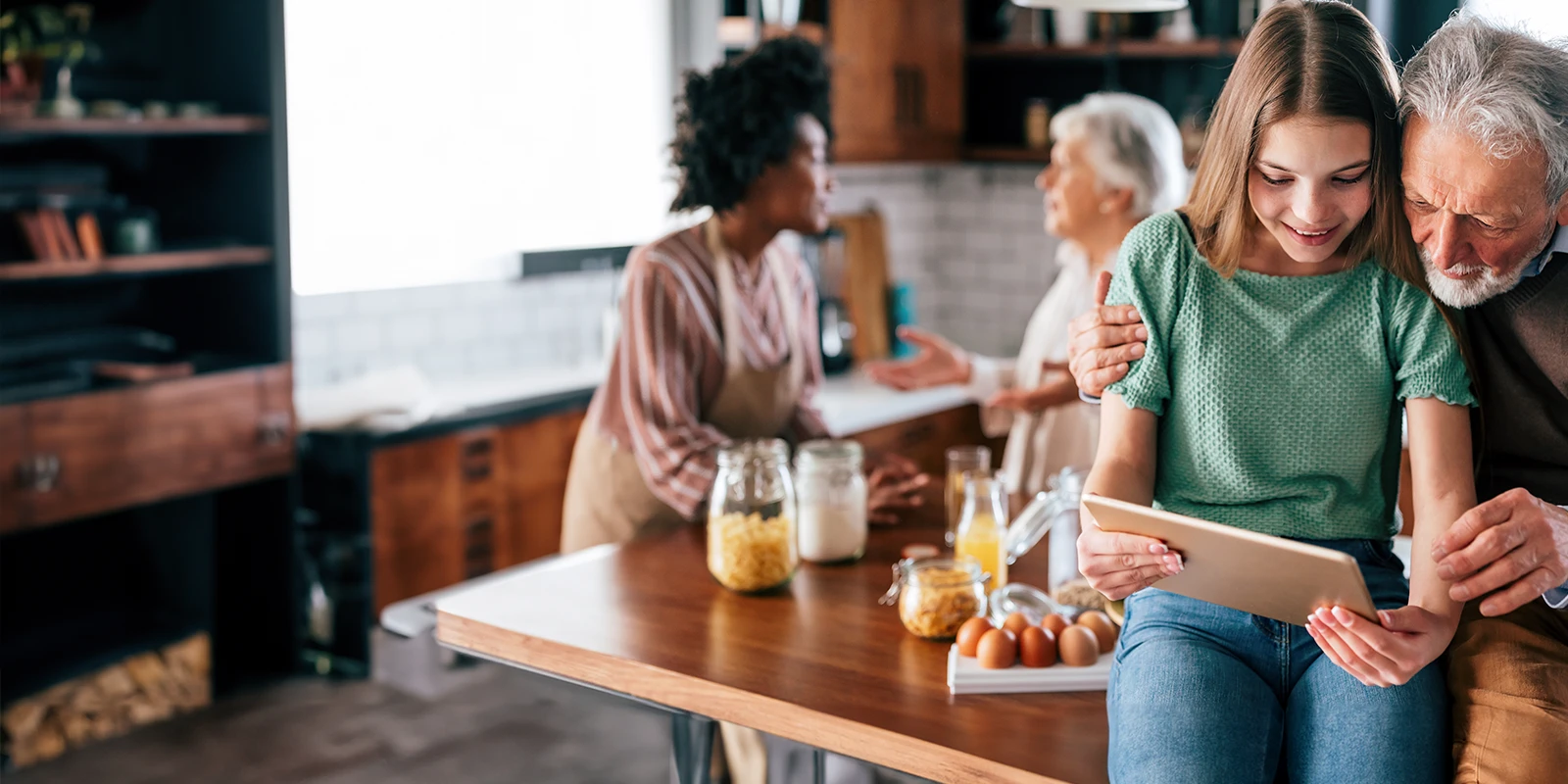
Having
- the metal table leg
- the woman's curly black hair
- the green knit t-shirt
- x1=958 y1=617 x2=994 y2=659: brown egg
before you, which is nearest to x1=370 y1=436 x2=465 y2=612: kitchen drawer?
the woman's curly black hair

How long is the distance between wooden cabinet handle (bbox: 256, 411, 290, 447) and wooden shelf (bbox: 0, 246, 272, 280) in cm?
42

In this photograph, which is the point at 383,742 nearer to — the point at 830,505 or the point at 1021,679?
the point at 830,505

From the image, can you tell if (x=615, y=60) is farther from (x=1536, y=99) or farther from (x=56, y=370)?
(x=1536, y=99)

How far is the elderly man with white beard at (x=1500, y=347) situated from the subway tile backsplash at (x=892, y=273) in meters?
3.12

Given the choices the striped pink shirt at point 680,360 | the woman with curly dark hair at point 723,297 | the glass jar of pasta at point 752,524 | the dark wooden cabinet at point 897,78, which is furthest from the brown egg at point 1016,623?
the dark wooden cabinet at point 897,78

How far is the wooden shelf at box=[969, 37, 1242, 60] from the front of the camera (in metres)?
5.21

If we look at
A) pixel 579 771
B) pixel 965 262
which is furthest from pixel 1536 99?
pixel 965 262

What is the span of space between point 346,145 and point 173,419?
1.07 metres

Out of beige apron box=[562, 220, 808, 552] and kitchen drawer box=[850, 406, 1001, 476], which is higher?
beige apron box=[562, 220, 808, 552]

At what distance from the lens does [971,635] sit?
1.77 metres

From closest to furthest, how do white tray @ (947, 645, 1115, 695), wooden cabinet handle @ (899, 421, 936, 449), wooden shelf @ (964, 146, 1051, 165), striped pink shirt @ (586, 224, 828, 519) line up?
white tray @ (947, 645, 1115, 695)
striped pink shirt @ (586, 224, 828, 519)
wooden cabinet handle @ (899, 421, 936, 449)
wooden shelf @ (964, 146, 1051, 165)

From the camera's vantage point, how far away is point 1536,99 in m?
1.53

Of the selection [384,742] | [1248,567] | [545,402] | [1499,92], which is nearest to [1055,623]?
[1248,567]

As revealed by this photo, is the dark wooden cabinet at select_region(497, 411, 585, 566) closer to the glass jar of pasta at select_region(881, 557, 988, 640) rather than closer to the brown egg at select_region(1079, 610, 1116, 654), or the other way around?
the glass jar of pasta at select_region(881, 557, 988, 640)
